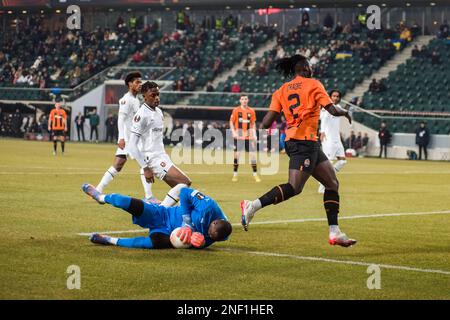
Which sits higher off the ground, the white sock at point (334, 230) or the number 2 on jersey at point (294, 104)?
the number 2 on jersey at point (294, 104)

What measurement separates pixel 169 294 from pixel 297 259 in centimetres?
279

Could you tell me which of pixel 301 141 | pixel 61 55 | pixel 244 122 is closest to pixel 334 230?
pixel 301 141

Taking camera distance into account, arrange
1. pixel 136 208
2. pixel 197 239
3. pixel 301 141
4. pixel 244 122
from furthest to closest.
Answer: pixel 244 122 < pixel 301 141 < pixel 136 208 < pixel 197 239

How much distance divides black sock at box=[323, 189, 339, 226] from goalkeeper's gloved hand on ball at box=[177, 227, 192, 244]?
2276 mm

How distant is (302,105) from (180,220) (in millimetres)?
2404

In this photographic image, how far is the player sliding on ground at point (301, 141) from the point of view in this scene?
11977 mm

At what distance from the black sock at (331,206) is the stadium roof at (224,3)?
4055cm

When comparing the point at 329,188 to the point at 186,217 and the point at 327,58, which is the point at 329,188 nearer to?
the point at 186,217

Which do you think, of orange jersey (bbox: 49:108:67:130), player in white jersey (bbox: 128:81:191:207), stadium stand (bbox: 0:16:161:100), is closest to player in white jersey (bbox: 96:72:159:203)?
player in white jersey (bbox: 128:81:191:207)

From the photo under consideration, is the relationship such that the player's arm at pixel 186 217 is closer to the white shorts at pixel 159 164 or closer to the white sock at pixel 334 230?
the white sock at pixel 334 230

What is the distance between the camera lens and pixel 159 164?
14531mm

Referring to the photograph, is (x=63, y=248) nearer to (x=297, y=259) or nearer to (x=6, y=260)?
(x=6, y=260)

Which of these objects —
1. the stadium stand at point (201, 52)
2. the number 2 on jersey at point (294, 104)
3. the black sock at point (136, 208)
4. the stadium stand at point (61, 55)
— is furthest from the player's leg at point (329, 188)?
the stadium stand at point (61, 55)
